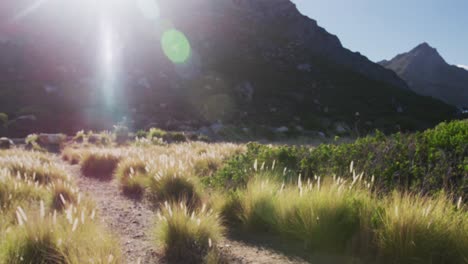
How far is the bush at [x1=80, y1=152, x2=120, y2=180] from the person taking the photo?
9.58 m

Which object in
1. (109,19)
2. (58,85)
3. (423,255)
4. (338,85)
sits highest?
(109,19)

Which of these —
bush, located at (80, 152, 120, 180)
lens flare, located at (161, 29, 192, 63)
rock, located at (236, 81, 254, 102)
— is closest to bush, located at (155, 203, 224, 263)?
bush, located at (80, 152, 120, 180)

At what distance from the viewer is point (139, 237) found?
4141mm

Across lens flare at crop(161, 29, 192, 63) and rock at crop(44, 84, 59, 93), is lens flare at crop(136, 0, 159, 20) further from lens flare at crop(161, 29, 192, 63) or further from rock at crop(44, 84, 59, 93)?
rock at crop(44, 84, 59, 93)

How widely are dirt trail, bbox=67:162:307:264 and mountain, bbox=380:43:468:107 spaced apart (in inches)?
5606

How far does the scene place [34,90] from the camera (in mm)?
37625

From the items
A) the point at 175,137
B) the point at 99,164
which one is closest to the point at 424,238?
the point at 99,164

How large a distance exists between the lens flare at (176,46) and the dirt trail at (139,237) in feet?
175

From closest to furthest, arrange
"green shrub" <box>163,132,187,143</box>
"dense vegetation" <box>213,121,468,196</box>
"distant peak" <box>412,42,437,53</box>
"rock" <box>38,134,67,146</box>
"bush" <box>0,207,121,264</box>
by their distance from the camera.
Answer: "bush" <box>0,207,121,264</box> < "dense vegetation" <box>213,121,468,196</box> < "rock" <box>38,134,67,146</box> < "green shrub" <box>163,132,187,143</box> < "distant peak" <box>412,42,437,53</box>

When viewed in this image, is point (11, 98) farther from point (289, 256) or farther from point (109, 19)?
point (289, 256)

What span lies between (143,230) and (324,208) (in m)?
2.47

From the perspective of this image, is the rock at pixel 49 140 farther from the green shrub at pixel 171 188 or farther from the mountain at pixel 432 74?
the mountain at pixel 432 74

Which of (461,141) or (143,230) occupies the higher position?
(461,141)

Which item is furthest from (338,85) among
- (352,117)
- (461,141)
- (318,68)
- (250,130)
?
(461,141)
